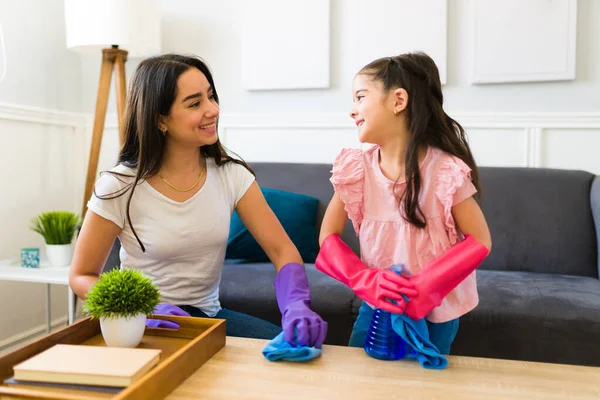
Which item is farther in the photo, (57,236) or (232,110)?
(232,110)

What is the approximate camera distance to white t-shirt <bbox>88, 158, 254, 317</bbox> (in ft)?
4.94

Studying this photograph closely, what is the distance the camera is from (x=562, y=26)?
2.53 metres

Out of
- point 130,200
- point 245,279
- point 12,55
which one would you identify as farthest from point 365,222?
point 12,55

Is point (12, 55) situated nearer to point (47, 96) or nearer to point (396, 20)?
point (47, 96)

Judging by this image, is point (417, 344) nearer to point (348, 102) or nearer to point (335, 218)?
point (335, 218)

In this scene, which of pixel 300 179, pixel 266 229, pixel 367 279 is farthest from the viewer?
pixel 300 179

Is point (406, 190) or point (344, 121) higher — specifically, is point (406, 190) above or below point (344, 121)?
below

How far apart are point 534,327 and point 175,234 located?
109 centimetres

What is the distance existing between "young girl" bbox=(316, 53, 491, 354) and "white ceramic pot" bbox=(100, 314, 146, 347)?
0.41 metres

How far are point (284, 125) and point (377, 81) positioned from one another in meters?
1.60

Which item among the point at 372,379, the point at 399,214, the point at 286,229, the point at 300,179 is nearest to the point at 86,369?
the point at 372,379

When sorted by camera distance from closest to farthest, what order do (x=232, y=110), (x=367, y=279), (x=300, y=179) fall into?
(x=367, y=279) → (x=300, y=179) → (x=232, y=110)

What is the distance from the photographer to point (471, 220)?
1.25m

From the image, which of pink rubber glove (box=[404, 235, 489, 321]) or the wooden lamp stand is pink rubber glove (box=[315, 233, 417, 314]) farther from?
the wooden lamp stand
